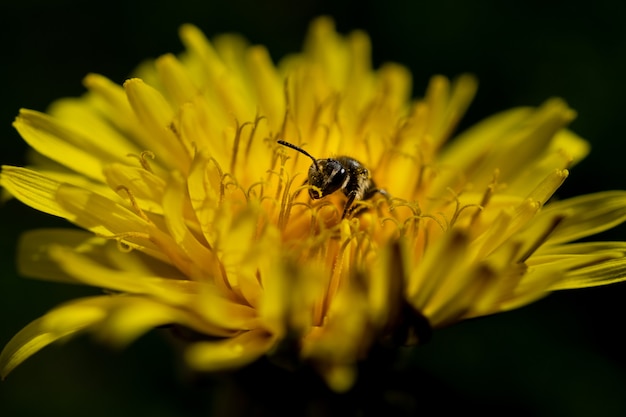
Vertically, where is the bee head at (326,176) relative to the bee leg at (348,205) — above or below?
above

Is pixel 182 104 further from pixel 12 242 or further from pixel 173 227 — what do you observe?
pixel 12 242

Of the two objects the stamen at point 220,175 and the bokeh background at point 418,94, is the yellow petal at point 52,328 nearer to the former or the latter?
the stamen at point 220,175

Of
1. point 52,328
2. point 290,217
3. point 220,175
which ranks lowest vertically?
point 52,328

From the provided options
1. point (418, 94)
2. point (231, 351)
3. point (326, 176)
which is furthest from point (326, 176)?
point (418, 94)

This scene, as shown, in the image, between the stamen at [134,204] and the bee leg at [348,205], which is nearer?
the stamen at [134,204]

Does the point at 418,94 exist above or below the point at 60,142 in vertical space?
below

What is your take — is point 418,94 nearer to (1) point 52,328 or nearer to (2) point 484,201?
(2) point 484,201

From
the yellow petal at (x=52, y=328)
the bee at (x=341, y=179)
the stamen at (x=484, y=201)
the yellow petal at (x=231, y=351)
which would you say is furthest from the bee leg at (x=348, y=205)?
the yellow petal at (x=52, y=328)
